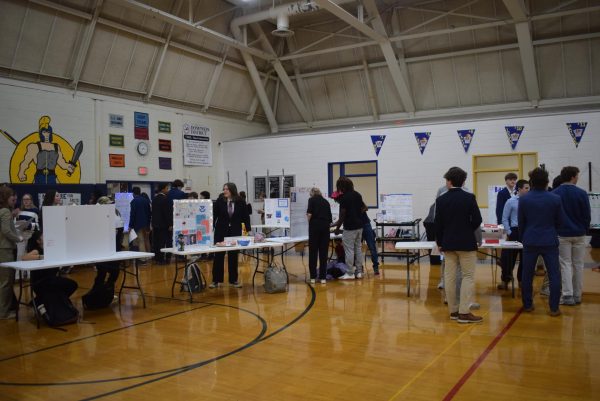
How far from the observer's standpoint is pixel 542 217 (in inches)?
200

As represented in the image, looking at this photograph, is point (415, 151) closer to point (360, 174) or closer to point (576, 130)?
point (360, 174)

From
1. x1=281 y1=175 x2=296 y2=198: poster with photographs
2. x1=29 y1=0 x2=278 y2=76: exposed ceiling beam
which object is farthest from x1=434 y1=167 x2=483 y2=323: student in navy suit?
x1=281 y1=175 x2=296 y2=198: poster with photographs

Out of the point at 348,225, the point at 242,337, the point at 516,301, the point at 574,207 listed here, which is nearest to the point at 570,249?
the point at 574,207

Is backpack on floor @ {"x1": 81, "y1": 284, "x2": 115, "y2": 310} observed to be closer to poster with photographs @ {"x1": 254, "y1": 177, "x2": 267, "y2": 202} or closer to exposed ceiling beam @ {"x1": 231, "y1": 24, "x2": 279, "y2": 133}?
poster with photographs @ {"x1": 254, "y1": 177, "x2": 267, "y2": 202}

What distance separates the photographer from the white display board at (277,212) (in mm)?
10680

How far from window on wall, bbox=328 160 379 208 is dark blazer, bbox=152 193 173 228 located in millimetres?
4941

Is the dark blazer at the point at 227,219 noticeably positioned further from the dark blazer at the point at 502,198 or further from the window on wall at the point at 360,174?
the window on wall at the point at 360,174

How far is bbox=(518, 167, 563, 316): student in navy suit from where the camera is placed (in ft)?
16.6

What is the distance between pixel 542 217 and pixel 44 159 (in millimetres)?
8962

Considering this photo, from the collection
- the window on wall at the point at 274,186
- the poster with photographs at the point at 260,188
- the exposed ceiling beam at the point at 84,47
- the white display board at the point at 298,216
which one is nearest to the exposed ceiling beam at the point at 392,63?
the window on wall at the point at 274,186

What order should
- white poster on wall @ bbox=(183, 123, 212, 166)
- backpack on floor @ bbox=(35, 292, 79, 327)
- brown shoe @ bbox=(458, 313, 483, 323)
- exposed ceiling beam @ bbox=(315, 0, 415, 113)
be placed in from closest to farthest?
brown shoe @ bbox=(458, 313, 483, 323) → backpack on floor @ bbox=(35, 292, 79, 327) → exposed ceiling beam @ bbox=(315, 0, 415, 113) → white poster on wall @ bbox=(183, 123, 212, 166)

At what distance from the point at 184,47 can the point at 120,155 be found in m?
3.12

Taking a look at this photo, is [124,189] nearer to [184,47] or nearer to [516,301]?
[184,47]

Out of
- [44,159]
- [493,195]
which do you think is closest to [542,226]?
[493,195]
